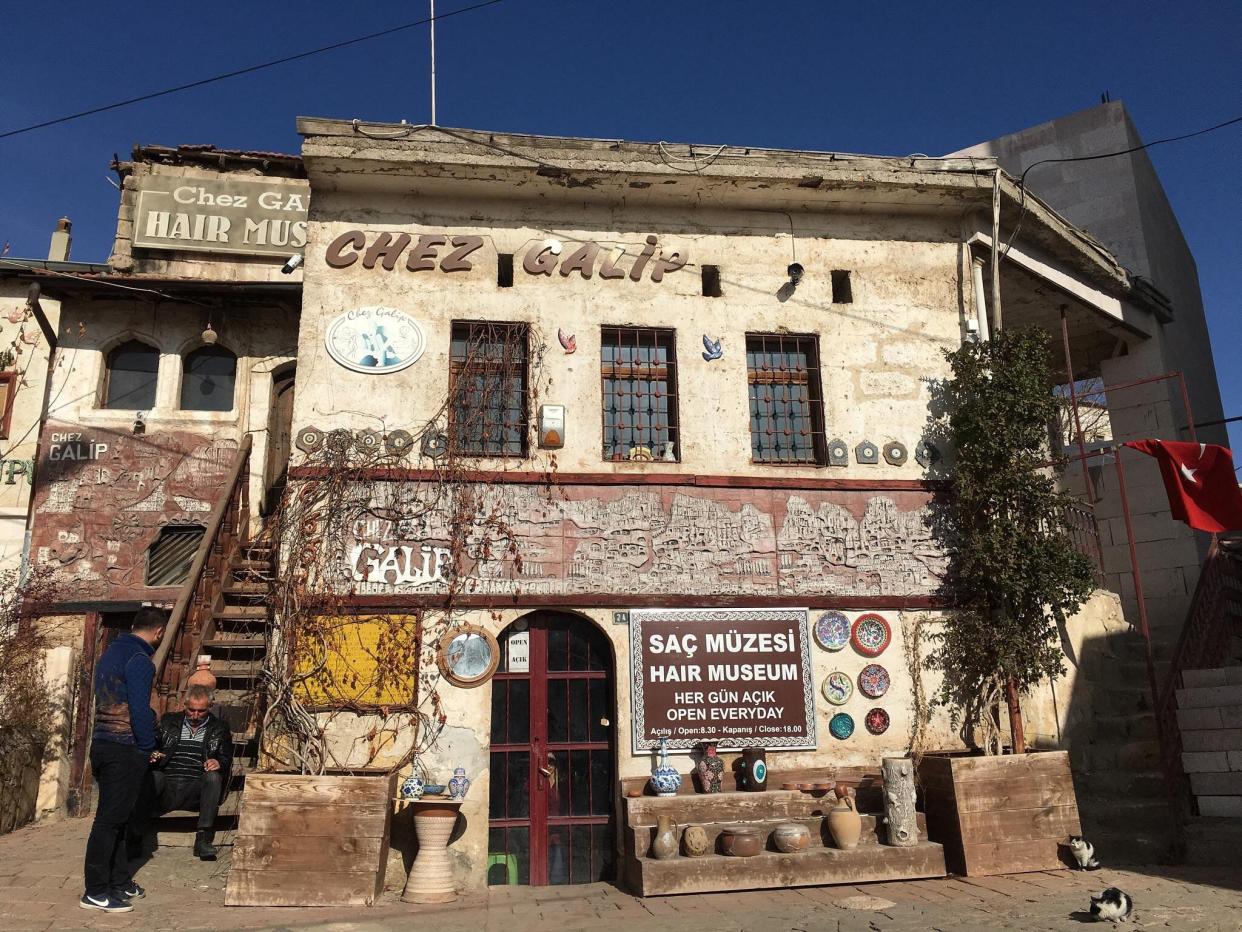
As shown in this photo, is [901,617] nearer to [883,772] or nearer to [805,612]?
[805,612]

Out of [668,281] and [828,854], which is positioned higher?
[668,281]

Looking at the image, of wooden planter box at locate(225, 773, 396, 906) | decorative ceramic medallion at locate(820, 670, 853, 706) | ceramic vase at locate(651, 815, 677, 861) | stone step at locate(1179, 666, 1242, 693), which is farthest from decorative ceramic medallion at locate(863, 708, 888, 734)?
wooden planter box at locate(225, 773, 396, 906)

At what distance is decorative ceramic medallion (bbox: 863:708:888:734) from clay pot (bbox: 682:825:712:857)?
2291 millimetres

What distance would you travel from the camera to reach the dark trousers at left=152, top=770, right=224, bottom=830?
7.94 meters

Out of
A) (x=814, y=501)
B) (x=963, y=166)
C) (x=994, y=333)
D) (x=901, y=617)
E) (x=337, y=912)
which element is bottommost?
(x=337, y=912)

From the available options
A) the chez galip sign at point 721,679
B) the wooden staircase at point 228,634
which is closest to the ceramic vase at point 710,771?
the chez galip sign at point 721,679

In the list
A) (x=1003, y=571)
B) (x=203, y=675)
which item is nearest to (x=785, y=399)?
(x=1003, y=571)

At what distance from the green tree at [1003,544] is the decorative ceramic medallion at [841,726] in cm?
110

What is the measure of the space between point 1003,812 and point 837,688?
1857 mm

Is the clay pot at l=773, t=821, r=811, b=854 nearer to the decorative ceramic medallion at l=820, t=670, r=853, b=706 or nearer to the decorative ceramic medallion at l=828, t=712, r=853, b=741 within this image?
the decorative ceramic medallion at l=828, t=712, r=853, b=741

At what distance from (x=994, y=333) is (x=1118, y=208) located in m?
6.70

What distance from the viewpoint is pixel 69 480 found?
38.9 feet

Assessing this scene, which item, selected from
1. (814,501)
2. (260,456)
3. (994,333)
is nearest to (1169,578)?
(994,333)

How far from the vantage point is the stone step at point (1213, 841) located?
28.1ft
